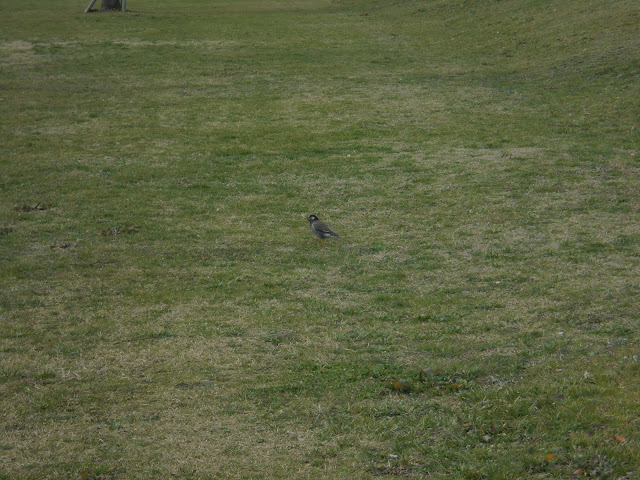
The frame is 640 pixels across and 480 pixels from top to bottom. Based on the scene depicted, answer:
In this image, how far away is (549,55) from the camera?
74.9 feet

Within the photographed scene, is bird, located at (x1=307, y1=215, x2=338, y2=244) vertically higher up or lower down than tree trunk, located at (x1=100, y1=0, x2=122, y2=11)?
lower down

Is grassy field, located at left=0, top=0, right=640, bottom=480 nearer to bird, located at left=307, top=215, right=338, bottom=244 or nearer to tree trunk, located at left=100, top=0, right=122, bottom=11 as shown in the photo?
bird, located at left=307, top=215, right=338, bottom=244

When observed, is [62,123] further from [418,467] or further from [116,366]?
[418,467]

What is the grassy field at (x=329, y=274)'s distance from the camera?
6.01 m

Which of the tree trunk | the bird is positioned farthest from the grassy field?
the tree trunk

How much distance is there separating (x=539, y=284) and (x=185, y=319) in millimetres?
4142

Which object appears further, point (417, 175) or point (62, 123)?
point (62, 123)

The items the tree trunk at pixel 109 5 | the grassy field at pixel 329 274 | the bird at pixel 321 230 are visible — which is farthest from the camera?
the tree trunk at pixel 109 5

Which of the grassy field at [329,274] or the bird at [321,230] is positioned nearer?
the grassy field at [329,274]

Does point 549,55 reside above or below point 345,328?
above

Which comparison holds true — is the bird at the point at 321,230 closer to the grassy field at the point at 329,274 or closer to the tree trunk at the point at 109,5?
the grassy field at the point at 329,274

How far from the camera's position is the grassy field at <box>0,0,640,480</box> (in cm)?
601

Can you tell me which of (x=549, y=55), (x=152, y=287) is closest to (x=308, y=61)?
(x=549, y=55)

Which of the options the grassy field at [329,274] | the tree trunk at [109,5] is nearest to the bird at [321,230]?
the grassy field at [329,274]
